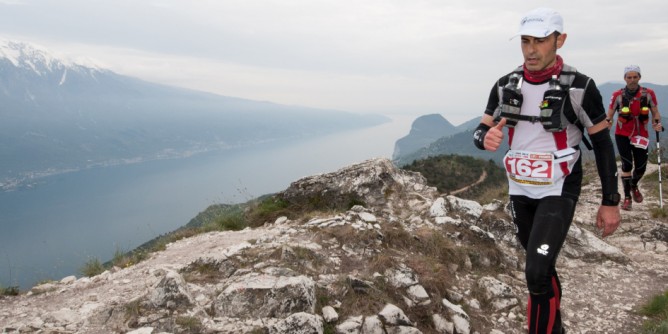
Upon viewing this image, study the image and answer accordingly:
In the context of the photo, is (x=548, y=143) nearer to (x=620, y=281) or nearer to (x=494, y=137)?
(x=494, y=137)

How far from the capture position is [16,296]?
5.38 m

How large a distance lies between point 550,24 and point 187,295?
470cm

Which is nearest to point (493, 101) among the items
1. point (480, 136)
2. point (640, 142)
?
point (480, 136)

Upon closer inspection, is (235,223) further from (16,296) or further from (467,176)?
(467,176)

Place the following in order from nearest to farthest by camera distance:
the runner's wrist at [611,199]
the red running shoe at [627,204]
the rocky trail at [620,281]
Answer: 1. the runner's wrist at [611,199]
2. the rocky trail at [620,281]
3. the red running shoe at [627,204]

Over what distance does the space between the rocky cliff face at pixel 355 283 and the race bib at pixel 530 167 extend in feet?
6.51

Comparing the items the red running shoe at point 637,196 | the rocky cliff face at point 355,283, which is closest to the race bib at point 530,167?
the rocky cliff face at point 355,283

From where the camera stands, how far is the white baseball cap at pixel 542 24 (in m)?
3.22

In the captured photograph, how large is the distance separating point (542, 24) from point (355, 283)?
11.4ft

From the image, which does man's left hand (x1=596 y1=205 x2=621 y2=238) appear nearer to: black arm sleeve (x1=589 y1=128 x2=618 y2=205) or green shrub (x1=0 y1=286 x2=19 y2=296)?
black arm sleeve (x1=589 y1=128 x2=618 y2=205)

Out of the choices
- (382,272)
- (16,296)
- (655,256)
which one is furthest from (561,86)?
(16,296)

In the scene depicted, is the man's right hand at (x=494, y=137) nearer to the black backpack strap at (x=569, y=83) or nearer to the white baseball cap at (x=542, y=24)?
the black backpack strap at (x=569, y=83)

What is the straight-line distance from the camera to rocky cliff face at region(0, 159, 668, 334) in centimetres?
411

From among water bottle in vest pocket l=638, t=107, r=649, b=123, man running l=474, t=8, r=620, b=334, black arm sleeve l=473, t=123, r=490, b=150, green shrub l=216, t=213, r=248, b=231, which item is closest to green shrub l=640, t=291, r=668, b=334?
man running l=474, t=8, r=620, b=334
